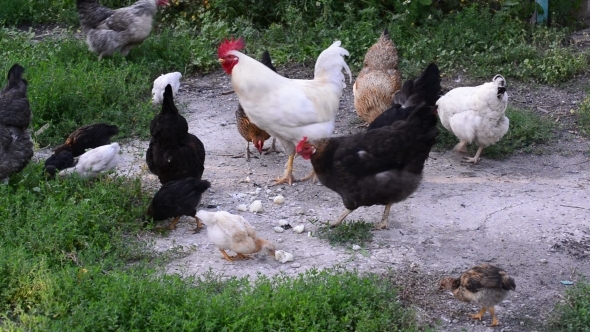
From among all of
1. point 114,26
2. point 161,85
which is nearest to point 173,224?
point 161,85

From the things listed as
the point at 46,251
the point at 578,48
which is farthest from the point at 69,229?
the point at 578,48

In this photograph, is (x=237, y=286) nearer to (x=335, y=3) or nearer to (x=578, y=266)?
(x=578, y=266)

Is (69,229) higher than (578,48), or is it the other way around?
(578,48)

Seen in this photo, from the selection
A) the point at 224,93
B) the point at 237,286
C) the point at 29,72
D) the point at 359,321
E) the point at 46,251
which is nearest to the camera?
the point at 359,321

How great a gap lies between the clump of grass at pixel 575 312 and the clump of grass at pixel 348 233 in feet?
5.86

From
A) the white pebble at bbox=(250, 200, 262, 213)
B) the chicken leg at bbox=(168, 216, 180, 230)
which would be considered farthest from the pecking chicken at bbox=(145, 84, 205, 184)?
the white pebble at bbox=(250, 200, 262, 213)

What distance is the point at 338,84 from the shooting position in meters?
8.29

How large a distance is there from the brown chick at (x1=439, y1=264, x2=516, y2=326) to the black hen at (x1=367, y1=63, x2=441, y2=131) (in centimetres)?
250

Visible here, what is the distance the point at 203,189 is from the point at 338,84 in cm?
210

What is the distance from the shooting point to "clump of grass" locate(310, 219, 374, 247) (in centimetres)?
673

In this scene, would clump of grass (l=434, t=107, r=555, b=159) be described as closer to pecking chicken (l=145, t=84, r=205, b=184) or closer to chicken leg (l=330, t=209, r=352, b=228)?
chicken leg (l=330, t=209, r=352, b=228)

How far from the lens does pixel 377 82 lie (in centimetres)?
912

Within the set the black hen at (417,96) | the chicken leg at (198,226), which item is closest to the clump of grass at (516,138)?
the black hen at (417,96)

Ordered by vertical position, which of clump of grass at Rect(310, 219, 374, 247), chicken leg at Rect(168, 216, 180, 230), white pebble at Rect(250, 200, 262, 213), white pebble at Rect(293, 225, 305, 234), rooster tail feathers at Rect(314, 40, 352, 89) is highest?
rooster tail feathers at Rect(314, 40, 352, 89)
